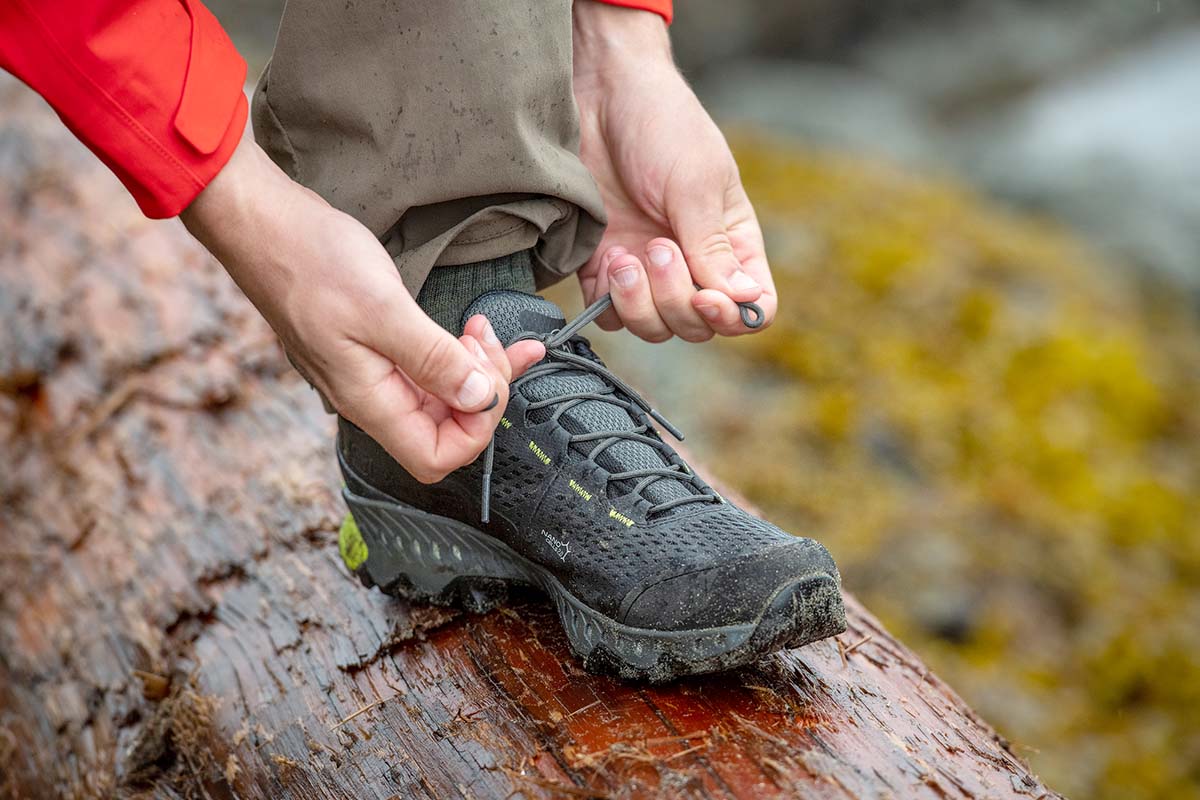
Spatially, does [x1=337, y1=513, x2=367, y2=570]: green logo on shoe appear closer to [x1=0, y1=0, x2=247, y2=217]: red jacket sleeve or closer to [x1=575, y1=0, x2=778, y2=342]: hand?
[x1=575, y1=0, x2=778, y2=342]: hand

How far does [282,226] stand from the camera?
1219 mm

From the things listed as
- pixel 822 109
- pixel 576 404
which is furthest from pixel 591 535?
pixel 822 109

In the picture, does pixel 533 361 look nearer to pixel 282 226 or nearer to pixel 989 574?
pixel 282 226

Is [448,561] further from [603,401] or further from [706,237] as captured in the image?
[706,237]

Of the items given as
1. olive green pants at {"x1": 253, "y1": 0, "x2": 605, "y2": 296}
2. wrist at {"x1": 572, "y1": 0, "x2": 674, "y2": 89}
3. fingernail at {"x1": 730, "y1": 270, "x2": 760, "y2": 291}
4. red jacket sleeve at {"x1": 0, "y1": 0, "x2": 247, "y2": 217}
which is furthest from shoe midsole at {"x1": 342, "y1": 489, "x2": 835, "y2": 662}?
wrist at {"x1": 572, "y1": 0, "x2": 674, "y2": 89}

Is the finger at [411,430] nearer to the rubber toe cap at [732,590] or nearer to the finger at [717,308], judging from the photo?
the rubber toe cap at [732,590]

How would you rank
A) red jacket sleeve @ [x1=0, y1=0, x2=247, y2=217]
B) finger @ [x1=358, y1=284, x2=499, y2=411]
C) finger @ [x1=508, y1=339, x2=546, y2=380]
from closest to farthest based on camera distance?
1. red jacket sleeve @ [x1=0, y1=0, x2=247, y2=217]
2. finger @ [x1=358, y1=284, x2=499, y2=411]
3. finger @ [x1=508, y1=339, x2=546, y2=380]

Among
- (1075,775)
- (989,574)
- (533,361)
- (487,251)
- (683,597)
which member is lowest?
(1075,775)

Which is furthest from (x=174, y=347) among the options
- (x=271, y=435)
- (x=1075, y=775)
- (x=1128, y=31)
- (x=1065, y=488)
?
(x=1128, y=31)

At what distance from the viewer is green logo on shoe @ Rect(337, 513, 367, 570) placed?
1.74 meters

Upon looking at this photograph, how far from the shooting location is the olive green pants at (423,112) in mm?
1397

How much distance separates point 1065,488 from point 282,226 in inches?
120

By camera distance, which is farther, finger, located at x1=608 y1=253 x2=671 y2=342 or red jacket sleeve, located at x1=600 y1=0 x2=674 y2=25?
red jacket sleeve, located at x1=600 y1=0 x2=674 y2=25

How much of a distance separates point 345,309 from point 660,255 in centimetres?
54
